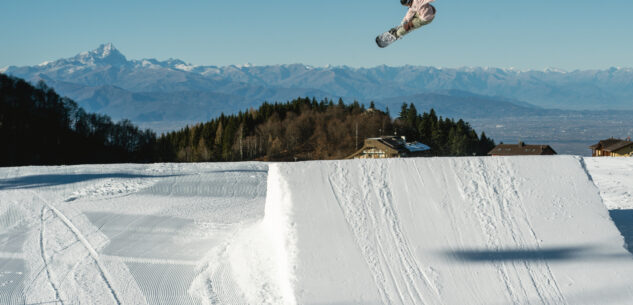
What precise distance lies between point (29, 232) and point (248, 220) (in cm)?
489

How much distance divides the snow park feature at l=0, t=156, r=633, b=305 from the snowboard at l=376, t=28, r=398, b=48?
7.86 feet

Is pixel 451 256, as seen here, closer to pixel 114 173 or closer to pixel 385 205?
pixel 385 205

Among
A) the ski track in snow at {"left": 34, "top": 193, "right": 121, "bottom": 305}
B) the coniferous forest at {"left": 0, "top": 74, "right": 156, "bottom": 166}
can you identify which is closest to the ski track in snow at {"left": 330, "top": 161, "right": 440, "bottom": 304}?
the ski track in snow at {"left": 34, "top": 193, "right": 121, "bottom": 305}

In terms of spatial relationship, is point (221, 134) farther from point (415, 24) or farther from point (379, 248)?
point (415, 24)

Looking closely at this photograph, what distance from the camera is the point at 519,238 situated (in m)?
7.72

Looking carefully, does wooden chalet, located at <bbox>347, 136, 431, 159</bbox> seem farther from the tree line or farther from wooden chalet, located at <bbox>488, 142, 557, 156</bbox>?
the tree line

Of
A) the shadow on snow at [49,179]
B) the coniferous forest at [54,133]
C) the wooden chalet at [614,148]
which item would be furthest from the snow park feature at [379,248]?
the coniferous forest at [54,133]

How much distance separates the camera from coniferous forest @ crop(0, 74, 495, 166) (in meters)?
60.6

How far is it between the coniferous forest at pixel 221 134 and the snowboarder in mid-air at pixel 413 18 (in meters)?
52.0

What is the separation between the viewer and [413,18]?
6207 millimetres

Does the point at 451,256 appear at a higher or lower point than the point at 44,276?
higher

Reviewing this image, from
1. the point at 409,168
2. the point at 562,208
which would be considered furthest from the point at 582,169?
the point at 409,168

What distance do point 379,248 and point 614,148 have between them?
159 feet

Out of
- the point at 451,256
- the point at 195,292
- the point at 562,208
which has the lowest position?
the point at 195,292
